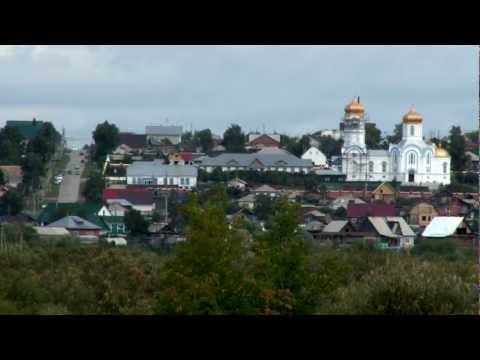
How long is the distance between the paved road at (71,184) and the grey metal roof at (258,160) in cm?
497

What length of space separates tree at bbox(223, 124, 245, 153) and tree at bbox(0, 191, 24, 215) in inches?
912

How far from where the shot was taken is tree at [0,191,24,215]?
36500mm

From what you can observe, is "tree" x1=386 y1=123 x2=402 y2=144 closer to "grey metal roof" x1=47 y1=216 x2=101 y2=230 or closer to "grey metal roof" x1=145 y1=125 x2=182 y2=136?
"grey metal roof" x1=145 y1=125 x2=182 y2=136

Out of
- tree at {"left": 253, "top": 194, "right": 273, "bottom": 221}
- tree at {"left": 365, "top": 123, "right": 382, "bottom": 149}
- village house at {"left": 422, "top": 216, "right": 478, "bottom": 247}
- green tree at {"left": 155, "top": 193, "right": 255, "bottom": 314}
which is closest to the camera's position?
Answer: green tree at {"left": 155, "top": 193, "right": 255, "bottom": 314}

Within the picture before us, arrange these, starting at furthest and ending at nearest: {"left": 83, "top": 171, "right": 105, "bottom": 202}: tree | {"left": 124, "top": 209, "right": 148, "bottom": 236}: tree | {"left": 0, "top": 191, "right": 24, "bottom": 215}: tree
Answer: {"left": 83, "top": 171, "right": 105, "bottom": 202}: tree, {"left": 0, "top": 191, "right": 24, "bottom": 215}: tree, {"left": 124, "top": 209, "right": 148, "bottom": 236}: tree

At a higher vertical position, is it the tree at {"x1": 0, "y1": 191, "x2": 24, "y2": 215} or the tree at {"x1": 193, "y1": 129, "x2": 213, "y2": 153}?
the tree at {"x1": 193, "y1": 129, "x2": 213, "y2": 153}

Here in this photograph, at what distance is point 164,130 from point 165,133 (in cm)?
47

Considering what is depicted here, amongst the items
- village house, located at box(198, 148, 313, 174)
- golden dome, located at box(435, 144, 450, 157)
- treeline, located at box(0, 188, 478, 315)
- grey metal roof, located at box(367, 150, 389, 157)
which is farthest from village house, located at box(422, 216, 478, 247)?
grey metal roof, located at box(367, 150, 389, 157)

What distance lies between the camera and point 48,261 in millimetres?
18438

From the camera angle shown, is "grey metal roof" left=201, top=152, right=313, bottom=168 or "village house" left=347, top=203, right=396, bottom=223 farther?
"grey metal roof" left=201, top=152, right=313, bottom=168

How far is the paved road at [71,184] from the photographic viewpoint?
→ 42844mm
